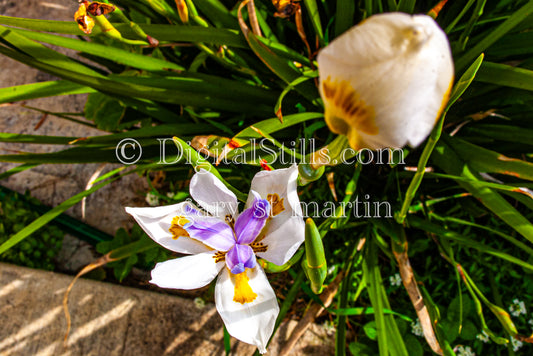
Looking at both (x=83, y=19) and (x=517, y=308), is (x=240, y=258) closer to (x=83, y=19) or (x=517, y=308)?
(x=83, y=19)

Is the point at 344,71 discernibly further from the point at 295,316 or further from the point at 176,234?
the point at 295,316

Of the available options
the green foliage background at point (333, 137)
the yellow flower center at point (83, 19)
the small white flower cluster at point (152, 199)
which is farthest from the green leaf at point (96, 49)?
the small white flower cluster at point (152, 199)

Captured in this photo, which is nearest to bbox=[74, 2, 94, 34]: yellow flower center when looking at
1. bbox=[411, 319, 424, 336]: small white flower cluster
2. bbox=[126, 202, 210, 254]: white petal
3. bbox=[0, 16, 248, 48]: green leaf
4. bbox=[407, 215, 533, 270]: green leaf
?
bbox=[0, 16, 248, 48]: green leaf

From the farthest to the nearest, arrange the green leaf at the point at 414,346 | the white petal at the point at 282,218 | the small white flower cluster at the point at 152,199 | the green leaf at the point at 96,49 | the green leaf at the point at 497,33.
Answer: the small white flower cluster at the point at 152,199
the green leaf at the point at 414,346
the green leaf at the point at 96,49
the green leaf at the point at 497,33
the white petal at the point at 282,218

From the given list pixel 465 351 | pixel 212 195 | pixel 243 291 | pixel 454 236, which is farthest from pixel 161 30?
pixel 465 351

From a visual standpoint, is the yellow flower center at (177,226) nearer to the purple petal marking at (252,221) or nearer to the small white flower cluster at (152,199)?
the purple petal marking at (252,221)

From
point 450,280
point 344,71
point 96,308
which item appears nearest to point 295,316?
point 450,280
